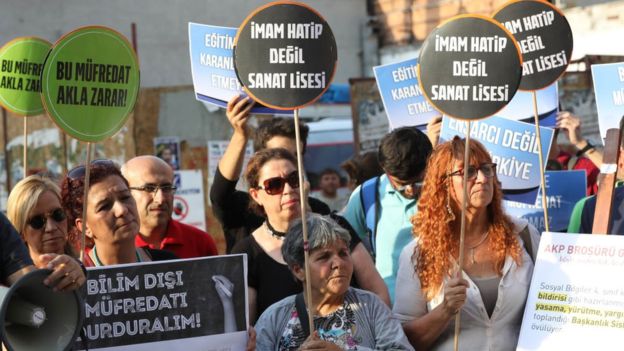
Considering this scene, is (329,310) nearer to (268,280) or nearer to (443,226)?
(268,280)

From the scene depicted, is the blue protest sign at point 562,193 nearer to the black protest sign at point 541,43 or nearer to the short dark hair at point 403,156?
the black protest sign at point 541,43

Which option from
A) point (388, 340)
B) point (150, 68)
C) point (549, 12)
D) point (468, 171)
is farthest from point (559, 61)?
point (150, 68)

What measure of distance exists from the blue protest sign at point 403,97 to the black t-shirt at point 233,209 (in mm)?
1859

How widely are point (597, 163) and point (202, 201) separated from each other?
6751mm

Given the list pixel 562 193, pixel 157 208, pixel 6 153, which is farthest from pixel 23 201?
pixel 6 153

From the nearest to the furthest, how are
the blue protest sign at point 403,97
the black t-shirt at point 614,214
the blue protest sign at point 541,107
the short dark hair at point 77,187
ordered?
1. the short dark hair at point 77,187
2. the black t-shirt at point 614,214
3. the blue protest sign at point 541,107
4. the blue protest sign at point 403,97

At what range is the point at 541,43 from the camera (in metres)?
6.36

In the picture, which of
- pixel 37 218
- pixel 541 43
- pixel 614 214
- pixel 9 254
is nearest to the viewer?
pixel 9 254

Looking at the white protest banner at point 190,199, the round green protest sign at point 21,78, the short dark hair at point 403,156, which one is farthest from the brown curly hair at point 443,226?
the white protest banner at point 190,199

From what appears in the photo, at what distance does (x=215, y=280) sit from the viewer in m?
4.68

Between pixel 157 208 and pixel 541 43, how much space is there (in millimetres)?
2251

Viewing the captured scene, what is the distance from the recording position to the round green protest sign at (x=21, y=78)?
6.58 metres

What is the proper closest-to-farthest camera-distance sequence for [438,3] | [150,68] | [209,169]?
1. [209,169]
2. [438,3]
3. [150,68]

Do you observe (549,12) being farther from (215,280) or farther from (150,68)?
(150,68)
